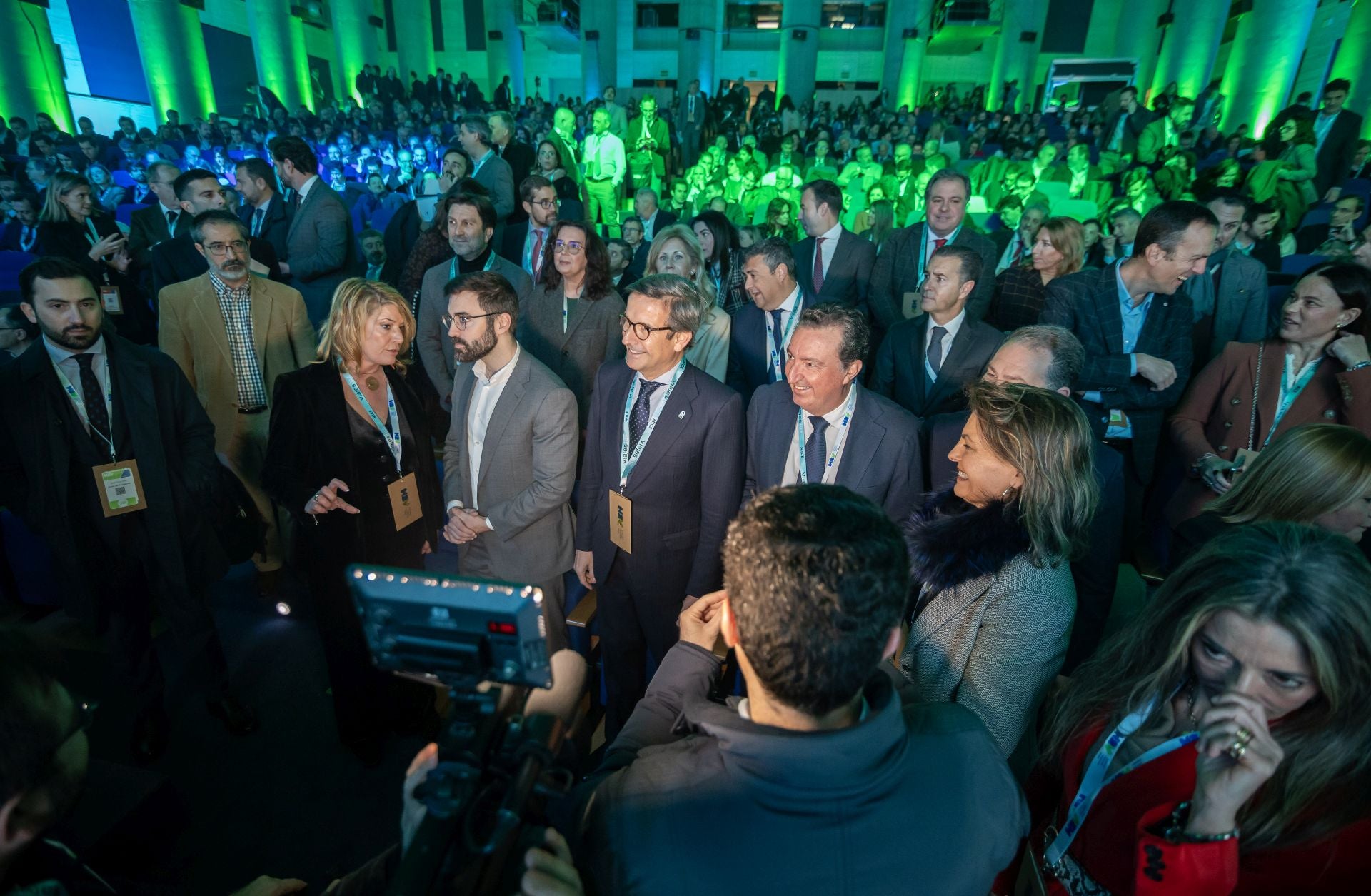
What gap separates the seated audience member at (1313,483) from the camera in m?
1.68

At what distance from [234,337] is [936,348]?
3.52m

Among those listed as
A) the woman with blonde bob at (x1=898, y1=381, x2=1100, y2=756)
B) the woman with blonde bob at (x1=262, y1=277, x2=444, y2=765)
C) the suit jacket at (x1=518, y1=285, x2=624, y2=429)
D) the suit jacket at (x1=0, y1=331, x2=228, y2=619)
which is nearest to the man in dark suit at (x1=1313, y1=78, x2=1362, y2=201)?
the suit jacket at (x1=518, y1=285, x2=624, y2=429)

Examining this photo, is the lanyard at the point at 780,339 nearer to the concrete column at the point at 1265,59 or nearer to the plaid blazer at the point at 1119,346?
the plaid blazer at the point at 1119,346

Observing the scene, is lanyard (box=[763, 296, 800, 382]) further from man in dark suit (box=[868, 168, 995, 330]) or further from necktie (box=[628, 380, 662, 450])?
necktie (box=[628, 380, 662, 450])

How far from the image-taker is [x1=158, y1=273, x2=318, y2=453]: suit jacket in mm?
3096

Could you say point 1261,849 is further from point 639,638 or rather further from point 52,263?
point 52,263

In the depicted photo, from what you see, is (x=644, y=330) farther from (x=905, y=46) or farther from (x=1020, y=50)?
(x=1020, y=50)

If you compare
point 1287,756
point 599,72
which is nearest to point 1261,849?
point 1287,756

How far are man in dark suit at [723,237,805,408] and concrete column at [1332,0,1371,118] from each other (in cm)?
1623

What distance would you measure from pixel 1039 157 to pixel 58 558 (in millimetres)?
13148

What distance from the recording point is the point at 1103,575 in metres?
2.03

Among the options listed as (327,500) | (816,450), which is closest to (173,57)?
(327,500)

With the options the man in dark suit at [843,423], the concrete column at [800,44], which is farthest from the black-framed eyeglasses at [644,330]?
the concrete column at [800,44]

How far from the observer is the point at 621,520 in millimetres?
2387
